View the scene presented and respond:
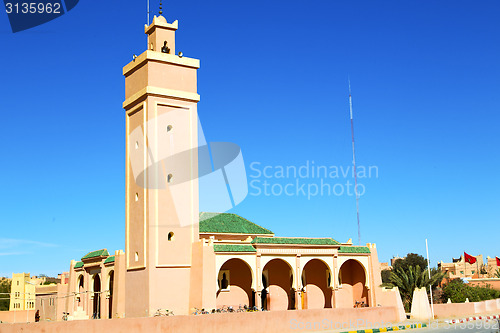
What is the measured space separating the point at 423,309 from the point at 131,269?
1936 cm

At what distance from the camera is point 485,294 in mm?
49844

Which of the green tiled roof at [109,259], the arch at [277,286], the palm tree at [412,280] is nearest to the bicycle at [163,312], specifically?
the green tiled roof at [109,259]

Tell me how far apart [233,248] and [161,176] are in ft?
20.0

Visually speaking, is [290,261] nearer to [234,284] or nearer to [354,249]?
[234,284]

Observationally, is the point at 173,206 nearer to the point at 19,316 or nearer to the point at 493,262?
the point at 19,316

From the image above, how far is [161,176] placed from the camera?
34.4 m

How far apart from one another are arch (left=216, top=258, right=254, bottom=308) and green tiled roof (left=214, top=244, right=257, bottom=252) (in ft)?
3.11

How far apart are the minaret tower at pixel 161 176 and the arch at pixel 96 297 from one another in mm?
4177

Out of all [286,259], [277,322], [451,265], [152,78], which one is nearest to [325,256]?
[286,259]

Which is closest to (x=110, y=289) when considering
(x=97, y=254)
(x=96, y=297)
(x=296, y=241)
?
(x=96, y=297)

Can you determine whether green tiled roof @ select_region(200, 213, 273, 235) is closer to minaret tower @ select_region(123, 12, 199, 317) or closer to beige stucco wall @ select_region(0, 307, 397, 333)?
minaret tower @ select_region(123, 12, 199, 317)

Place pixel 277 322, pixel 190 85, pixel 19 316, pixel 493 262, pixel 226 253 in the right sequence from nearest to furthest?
pixel 277 322 → pixel 226 253 → pixel 190 85 → pixel 19 316 → pixel 493 262

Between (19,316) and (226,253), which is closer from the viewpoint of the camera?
(226,253)

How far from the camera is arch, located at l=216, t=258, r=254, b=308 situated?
35531mm
